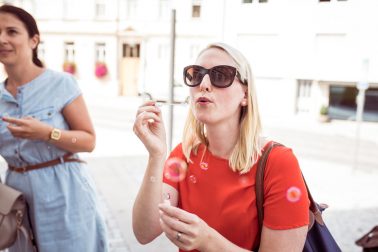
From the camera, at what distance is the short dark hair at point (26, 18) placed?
1.74 metres

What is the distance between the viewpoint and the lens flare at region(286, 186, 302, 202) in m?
1.14

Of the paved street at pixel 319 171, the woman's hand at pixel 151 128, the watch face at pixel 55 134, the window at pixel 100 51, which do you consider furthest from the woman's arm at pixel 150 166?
the window at pixel 100 51

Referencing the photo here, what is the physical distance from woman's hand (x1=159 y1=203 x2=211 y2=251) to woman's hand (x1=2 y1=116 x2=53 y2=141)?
0.90 meters

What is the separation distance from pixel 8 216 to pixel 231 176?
106cm

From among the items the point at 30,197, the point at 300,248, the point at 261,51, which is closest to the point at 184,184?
the point at 300,248

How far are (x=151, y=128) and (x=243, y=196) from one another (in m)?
0.34

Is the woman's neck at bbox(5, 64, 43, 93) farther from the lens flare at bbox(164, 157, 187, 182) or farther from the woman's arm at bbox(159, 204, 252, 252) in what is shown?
the woman's arm at bbox(159, 204, 252, 252)

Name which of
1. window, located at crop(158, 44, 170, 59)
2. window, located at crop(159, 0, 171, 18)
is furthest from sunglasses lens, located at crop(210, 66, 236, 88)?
window, located at crop(158, 44, 170, 59)

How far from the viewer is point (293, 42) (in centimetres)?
198

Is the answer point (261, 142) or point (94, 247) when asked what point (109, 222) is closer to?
point (94, 247)

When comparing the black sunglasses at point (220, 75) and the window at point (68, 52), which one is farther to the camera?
the window at point (68, 52)

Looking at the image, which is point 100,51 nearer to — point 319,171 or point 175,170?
point 319,171

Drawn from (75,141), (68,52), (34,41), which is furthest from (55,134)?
(68,52)

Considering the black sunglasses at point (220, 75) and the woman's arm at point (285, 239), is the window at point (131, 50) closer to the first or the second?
the black sunglasses at point (220, 75)
